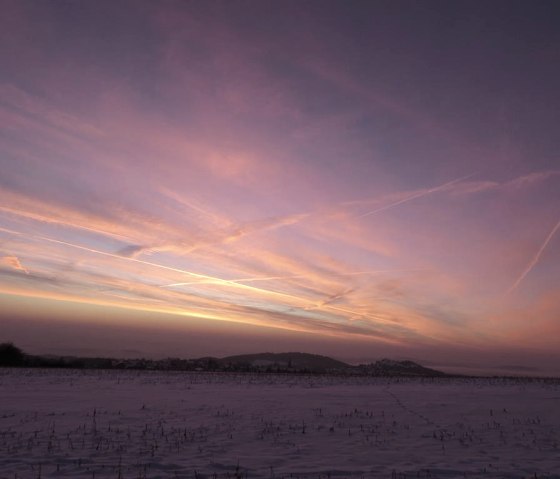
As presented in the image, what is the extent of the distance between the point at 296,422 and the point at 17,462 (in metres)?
10.0

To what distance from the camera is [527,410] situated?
922 inches

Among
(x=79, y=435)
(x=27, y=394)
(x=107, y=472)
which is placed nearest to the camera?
(x=107, y=472)

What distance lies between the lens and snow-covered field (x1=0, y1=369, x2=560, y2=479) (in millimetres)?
10086

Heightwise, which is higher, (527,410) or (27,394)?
(527,410)

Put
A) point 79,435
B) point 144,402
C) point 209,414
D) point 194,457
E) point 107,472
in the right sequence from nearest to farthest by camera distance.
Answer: point 107,472 < point 194,457 < point 79,435 < point 209,414 < point 144,402

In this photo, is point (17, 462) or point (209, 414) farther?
point (209, 414)

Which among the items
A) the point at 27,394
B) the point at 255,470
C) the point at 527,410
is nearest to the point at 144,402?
the point at 27,394

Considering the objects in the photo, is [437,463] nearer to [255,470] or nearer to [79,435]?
[255,470]

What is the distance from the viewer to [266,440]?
1372cm

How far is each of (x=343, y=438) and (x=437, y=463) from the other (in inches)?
156

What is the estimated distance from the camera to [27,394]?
82.4ft

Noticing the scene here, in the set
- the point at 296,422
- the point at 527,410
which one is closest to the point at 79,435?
the point at 296,422

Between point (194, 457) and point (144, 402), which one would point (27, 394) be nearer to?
point (144, 402)

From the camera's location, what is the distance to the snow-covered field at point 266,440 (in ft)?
33.1
